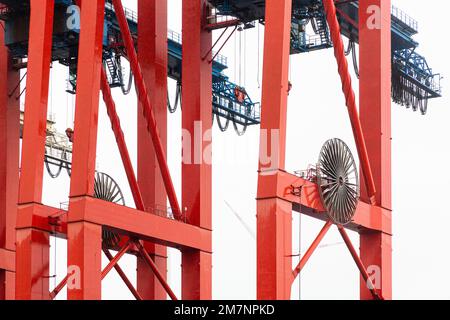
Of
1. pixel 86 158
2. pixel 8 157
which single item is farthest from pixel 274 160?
pixel 8 157

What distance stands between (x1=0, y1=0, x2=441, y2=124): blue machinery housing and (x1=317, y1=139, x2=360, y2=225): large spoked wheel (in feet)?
29.6

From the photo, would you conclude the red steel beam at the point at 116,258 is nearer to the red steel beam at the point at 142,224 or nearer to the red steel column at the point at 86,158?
the red steel beam at the point at 142,224

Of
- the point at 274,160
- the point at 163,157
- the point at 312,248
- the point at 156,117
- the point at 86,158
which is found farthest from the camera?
the point at 156,117

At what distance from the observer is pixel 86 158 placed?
178 ft

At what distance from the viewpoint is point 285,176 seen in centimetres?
5172

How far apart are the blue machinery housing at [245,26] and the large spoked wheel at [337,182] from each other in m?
9.02

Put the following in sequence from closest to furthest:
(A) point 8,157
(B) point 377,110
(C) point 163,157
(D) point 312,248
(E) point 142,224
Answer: (D) point 312,248 → (E) point 142,224 → (B) point 377,110 → (C) point 163,157 → (A) point 8,157

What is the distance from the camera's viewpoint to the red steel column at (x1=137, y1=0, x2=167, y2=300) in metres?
63.2

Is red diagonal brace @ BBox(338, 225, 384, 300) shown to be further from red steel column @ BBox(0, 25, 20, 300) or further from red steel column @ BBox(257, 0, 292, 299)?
red steel column @ BBox(0, 25, 20, 300)

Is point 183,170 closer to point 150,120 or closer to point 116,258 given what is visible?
point 150,120

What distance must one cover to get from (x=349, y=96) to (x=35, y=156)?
1050cm

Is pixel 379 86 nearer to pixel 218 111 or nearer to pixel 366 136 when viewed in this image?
pixel 366 136

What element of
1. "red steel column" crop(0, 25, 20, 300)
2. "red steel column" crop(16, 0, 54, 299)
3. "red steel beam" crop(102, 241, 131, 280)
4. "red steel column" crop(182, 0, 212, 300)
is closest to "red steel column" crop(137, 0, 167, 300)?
"red steel column" crop(182, 0, 212, 300)
